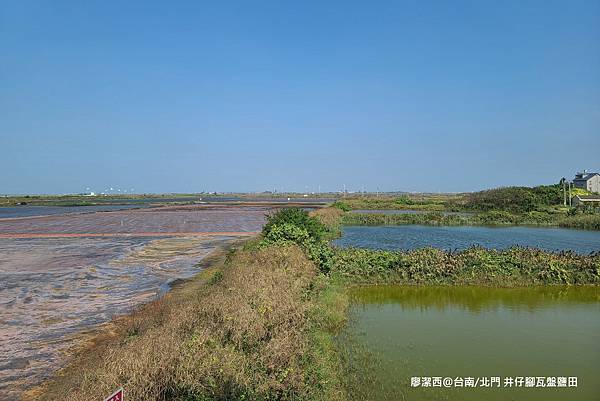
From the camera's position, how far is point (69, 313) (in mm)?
13219

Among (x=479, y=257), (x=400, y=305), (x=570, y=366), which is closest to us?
(x=570, y=366)

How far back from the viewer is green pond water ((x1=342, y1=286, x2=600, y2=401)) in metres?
7.98

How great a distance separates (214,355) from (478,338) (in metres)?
7.83

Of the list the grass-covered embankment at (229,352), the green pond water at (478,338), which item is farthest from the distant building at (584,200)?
the grass-covered embankment at (229,352)

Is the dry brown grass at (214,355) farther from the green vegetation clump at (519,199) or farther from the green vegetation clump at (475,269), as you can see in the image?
the green vegetation clump at (519,199)

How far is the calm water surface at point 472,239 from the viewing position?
27.1 meters

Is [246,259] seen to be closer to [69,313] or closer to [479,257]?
[69,313]

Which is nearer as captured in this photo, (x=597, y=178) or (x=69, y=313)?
(x=69, y=313)

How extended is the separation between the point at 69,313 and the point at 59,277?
23.0 ft

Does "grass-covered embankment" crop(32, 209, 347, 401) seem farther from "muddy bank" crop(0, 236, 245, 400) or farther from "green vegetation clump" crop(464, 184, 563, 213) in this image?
"green vegetation clump" crop(464, 184, 563, 213)

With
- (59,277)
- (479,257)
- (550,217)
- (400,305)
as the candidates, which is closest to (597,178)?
(550,217)

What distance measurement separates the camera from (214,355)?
251 inches

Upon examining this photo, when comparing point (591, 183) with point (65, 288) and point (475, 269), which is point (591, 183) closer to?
point (475, 269)

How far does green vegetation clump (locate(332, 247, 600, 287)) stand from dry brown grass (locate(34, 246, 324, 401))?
334 inches
